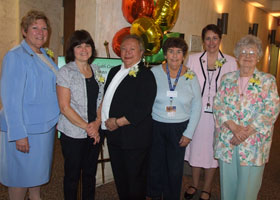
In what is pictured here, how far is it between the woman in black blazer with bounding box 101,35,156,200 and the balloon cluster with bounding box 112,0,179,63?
0.72 meters

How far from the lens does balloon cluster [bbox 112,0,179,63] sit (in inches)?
111

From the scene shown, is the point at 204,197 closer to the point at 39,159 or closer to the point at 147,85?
the point at 147,85

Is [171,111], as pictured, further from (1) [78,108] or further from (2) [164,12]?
(2) [164,12]

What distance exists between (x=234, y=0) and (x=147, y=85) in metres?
6.06

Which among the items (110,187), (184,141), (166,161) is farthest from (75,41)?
(110,187)

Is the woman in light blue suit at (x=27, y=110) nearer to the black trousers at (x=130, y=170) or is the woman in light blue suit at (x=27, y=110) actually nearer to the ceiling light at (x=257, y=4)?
the black trousers at (x=130, y=170)

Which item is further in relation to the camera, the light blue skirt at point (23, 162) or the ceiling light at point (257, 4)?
the ceiling light at point (257, 4)

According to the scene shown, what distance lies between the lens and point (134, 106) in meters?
2.07

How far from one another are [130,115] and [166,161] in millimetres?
739

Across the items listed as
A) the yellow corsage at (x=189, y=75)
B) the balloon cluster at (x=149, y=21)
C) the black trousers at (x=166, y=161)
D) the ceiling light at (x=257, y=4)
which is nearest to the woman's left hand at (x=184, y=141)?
the black trousers at (x=166, y=161)

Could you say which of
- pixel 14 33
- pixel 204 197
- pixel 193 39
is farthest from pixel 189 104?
pixel 14 33

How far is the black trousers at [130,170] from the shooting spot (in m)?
2.17

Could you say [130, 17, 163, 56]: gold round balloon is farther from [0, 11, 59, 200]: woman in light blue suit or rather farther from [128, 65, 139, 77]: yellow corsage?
[0, 11, 59, 200]: woman in light blue suit

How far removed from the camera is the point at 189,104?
2.38 m
